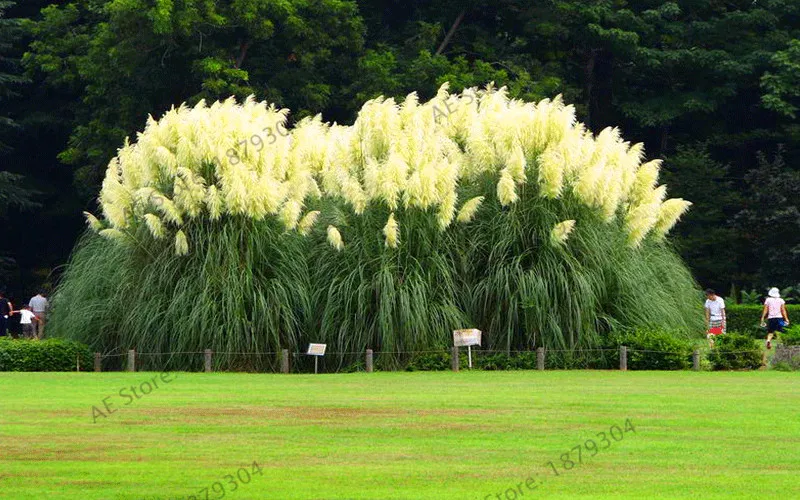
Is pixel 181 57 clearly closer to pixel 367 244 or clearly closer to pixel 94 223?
pixel 94 223

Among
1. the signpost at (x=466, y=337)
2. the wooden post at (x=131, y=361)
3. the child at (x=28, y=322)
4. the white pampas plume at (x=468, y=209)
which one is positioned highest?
the white pampas plume at (x=468, y=209)

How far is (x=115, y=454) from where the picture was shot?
12.9 m

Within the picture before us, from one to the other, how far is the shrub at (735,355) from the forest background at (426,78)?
16451 millimetres

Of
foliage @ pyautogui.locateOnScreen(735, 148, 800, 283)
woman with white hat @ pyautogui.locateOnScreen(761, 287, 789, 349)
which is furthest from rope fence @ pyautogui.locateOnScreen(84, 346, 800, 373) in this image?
foliage @ pyautogui.locateOnScreen(735, 148, 800, 283)

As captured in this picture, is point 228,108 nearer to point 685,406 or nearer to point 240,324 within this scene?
point 240,324

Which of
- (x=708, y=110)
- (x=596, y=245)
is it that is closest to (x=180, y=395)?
(x=596, y=245)

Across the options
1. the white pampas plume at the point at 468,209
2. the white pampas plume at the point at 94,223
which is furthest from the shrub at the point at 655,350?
the white pampas plume at the point at 94,223

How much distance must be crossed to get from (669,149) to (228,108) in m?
25.7

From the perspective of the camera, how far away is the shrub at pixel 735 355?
24.8 meters

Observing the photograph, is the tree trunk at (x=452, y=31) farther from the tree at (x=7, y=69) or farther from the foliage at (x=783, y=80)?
the tree at (x=7, y=69)

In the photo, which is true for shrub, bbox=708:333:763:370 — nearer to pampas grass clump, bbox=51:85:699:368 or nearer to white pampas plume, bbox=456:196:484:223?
pampas grass clump, bbox=51:85:699:368

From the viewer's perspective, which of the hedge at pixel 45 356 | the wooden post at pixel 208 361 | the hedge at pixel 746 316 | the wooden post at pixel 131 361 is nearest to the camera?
the wooden post at pixel 208 361

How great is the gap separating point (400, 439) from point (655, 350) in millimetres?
11112

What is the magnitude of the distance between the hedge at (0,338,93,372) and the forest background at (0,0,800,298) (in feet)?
51.0
